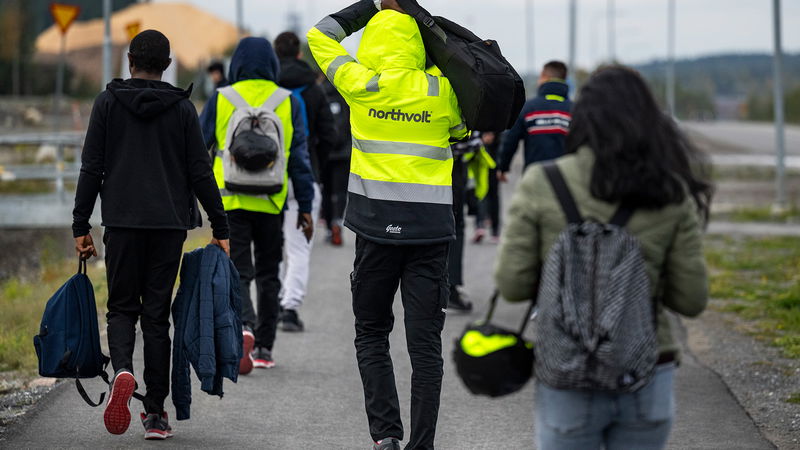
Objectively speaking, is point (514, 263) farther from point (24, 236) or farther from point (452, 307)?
point (24, 236)

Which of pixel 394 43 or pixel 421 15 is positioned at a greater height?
→ pixel 421 15

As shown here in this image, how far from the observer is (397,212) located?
5.50m

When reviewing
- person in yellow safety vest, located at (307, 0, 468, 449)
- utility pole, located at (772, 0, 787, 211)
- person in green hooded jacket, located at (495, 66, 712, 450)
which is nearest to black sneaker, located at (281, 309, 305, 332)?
person in yellow safety vest, located at (307, 0, 468, 449)

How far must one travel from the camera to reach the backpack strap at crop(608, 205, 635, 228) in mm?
3678

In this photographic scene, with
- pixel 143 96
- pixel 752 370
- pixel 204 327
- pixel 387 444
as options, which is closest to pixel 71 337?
pixel 204 327

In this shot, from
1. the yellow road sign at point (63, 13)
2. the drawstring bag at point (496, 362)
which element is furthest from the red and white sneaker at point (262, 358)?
the yellow road sign at point (63, 13)

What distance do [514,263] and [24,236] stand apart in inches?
831

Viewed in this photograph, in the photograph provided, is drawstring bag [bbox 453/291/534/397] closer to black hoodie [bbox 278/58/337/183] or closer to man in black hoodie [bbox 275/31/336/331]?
man in black hoodie [bbox 275/31/336/331]

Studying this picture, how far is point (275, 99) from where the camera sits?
25.0ft

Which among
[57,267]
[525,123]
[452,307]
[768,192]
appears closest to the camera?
[525,123]

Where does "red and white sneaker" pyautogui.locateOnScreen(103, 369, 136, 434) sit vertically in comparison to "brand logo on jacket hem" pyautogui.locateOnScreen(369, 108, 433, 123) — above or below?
below

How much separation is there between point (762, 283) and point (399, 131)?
7.86 metres

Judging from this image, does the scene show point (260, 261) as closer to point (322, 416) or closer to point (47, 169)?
point (322, 416)

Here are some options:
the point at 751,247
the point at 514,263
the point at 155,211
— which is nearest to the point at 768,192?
the point at 751,247
